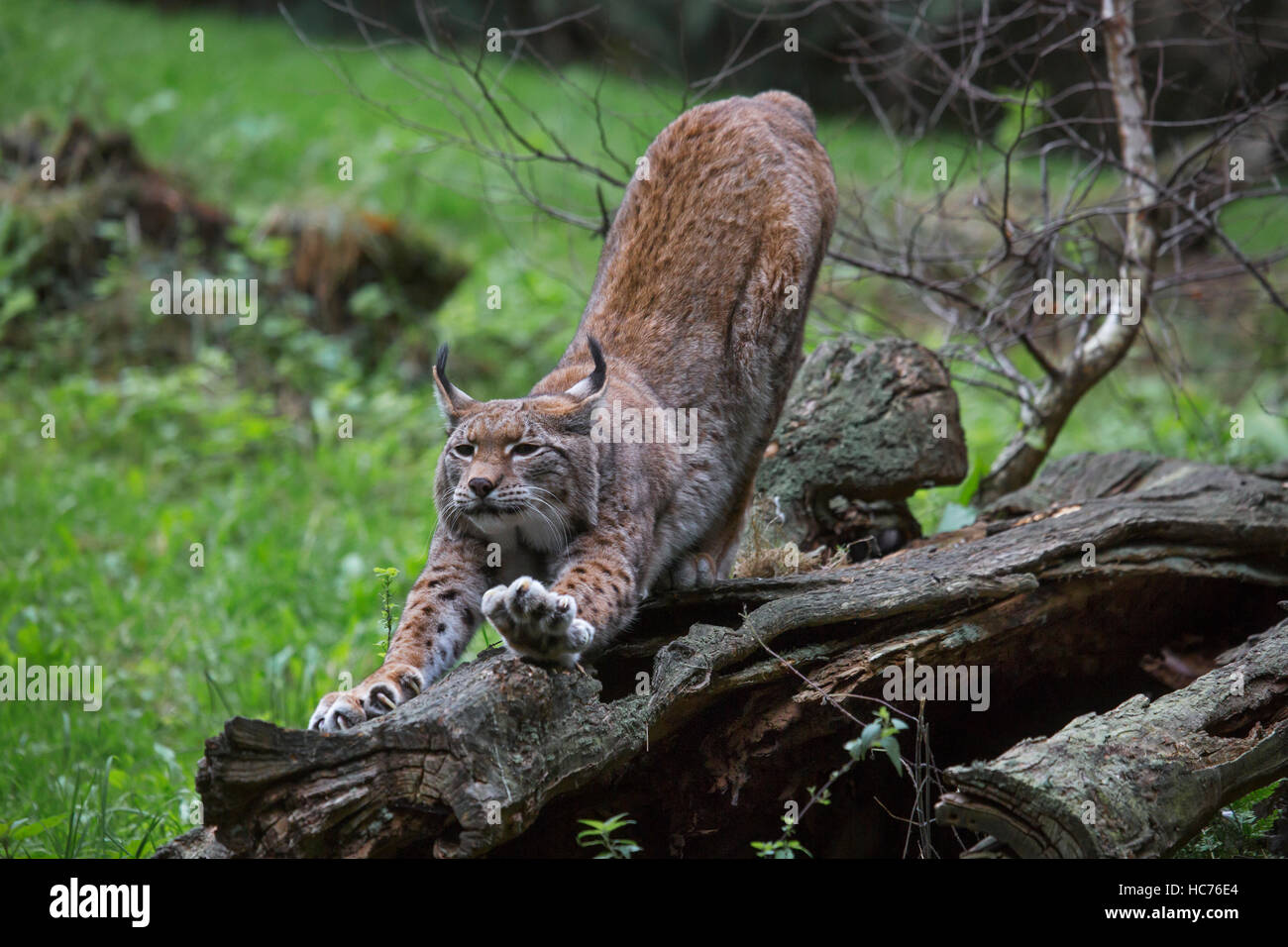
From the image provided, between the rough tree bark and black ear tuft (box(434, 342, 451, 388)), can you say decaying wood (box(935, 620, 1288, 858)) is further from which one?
the rough tree bark

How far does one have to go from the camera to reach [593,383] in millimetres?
4402

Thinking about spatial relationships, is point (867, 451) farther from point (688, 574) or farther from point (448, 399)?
point (448, 399)

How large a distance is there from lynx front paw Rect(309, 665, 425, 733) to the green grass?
1048 millimetres

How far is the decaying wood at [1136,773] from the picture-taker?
307cm

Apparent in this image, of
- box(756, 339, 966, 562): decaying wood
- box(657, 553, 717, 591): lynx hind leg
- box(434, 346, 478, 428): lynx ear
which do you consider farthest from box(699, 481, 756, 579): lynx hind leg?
box(434, 346, 478, 428): lynx ear

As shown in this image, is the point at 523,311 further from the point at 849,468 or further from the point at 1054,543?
the point at 1054,543

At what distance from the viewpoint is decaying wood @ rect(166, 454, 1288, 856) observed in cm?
303

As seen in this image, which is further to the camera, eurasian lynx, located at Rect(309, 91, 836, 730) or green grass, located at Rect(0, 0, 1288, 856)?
green grass, located at Rect(0, 0, 1288, 856)

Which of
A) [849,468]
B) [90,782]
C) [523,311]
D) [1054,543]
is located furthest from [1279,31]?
[90,782]

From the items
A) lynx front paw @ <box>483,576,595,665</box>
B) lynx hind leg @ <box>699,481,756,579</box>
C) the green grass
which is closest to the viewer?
lynx front paw @ <box>483,576,595,665</box>

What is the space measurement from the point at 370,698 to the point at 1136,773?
2173mm

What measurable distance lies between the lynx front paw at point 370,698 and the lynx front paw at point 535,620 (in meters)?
0.43

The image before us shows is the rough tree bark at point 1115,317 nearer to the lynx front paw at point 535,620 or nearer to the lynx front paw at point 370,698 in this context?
the lynx front paw at point 535,620
